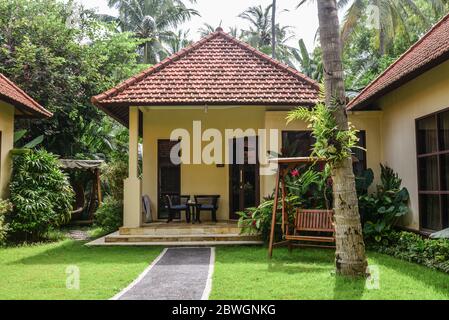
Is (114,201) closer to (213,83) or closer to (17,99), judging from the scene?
(17,99)

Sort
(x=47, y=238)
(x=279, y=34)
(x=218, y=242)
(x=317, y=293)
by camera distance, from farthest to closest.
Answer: (x=279, y=34), (x=47, y=238), (x=218, y=242), (x=317, y=293)

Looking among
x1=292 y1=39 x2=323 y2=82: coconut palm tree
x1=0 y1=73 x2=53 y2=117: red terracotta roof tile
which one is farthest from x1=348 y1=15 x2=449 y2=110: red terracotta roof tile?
x1=292 y1=39 x2=323 y2=82: coconut palm tree

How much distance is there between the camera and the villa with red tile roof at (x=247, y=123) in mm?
8617

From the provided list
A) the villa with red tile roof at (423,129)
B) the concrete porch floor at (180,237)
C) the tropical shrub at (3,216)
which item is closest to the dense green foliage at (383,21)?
the villa with red tile roof at (423,129)

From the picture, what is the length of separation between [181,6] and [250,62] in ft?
74.8

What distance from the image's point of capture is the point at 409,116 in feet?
30.9

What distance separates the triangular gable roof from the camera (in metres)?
10.4

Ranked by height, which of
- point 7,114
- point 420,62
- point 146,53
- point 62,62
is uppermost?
point 146,53

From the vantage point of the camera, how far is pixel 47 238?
1181 cm

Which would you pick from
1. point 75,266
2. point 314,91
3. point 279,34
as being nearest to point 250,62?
point 314,91

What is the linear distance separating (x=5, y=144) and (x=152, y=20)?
803 inches

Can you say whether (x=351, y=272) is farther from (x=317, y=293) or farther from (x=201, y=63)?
(x=201, y=63)

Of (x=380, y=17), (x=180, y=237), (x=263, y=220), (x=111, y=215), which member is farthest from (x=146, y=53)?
(x=263, y=220)

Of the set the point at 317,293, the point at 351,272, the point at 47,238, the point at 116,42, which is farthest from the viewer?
the point at 116,42
